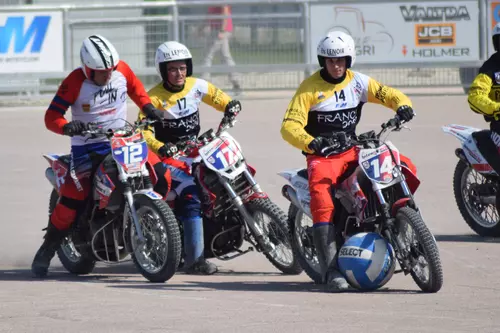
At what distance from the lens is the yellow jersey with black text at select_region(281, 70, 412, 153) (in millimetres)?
9297

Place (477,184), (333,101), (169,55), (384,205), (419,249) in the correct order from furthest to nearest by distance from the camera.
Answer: (477,184)
(169,55)
(333,101)
(384,205)
(419,249)

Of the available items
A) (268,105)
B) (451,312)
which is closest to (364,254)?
(451,312)

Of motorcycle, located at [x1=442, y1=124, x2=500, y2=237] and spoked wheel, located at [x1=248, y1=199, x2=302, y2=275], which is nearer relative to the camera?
spoked wheel, located at [x1=248, y1=199, x2=302, y2=275]

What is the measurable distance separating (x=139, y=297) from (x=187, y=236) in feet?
4.44

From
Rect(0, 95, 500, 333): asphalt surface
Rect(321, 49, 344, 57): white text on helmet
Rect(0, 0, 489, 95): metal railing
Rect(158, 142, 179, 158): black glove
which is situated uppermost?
Rect(0, 0, 489, 95): metal railing

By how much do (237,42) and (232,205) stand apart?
12068 millimetres

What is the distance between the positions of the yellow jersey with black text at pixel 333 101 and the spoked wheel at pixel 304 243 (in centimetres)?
61

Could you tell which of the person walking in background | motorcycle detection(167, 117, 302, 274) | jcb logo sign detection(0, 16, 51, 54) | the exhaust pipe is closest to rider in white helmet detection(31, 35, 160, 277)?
motorcycle detection(167, 117, 302, 274)

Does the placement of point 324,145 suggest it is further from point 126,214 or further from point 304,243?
point 126,214

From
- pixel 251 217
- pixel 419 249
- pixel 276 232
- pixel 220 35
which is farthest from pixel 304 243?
pixel 220 35

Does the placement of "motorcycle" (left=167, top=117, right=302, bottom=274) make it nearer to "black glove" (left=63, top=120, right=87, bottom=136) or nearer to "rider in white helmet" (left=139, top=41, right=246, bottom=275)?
"rider in white helmet" (left=139, top=41, right=246, bottom=275)

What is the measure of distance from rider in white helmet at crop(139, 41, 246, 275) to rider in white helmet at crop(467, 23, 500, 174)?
81.7 inches

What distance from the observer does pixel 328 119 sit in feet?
30.7

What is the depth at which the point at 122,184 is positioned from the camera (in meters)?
9.62
